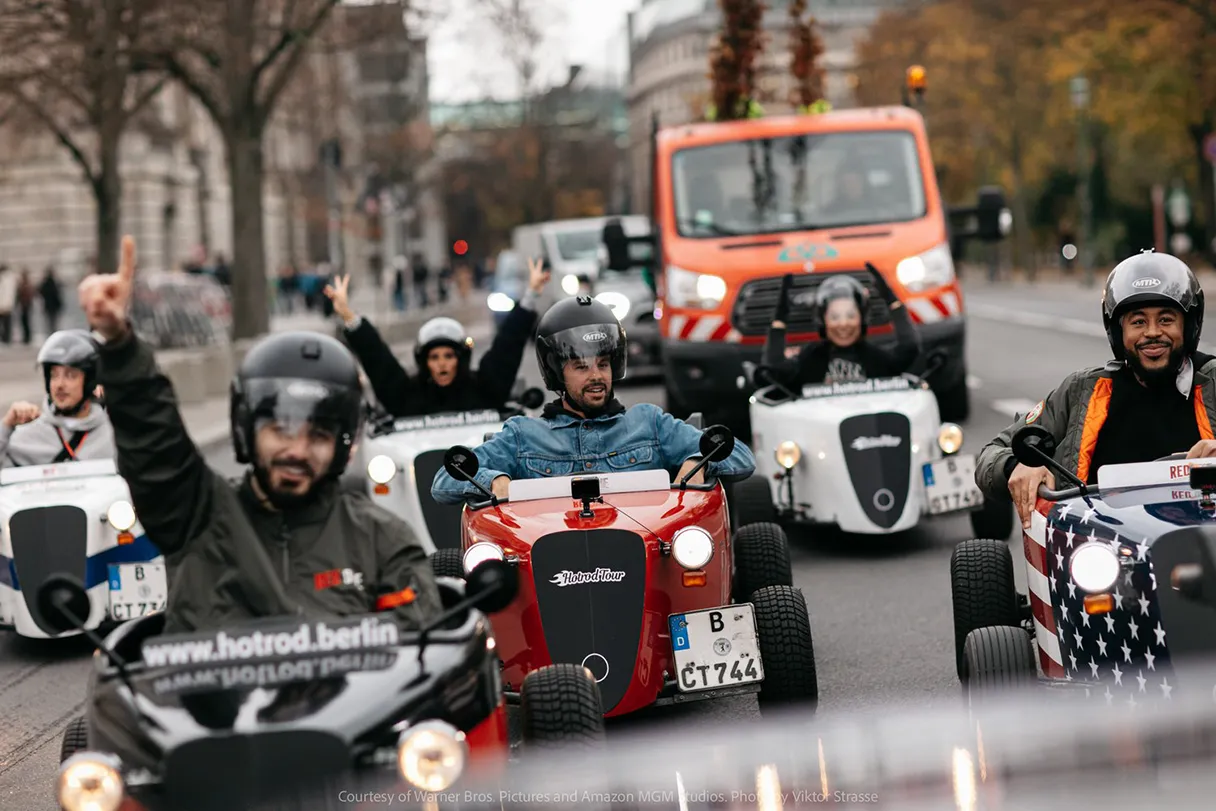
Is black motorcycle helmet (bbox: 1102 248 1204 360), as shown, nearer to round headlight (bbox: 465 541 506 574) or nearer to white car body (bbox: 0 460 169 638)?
round headlight (bbox: 465 541 506 574)

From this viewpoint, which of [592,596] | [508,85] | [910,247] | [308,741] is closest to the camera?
[308,741]

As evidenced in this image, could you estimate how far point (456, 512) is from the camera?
33.2 ft

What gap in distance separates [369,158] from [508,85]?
36.5ft

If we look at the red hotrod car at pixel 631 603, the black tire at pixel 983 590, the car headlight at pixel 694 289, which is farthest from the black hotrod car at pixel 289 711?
the car headlight at pixel 694 289

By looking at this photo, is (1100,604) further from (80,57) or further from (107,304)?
(80,57)

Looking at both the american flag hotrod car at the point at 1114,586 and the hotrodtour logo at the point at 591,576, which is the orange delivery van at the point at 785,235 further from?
the american flag hotrod car at the point at 1114,586

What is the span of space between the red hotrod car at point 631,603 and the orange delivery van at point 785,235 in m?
10.1

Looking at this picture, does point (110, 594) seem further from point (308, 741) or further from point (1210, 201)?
point (1210, 201)

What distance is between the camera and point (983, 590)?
695cm

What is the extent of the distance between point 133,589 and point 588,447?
3085mm

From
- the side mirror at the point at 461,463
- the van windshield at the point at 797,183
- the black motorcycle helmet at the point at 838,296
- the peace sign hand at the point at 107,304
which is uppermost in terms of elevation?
the van windshield at the point at 797,183

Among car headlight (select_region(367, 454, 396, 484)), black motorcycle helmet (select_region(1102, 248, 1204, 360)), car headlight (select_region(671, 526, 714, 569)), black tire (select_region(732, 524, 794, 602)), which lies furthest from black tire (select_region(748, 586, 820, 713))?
car headlight (select_region(367, 454, 396, 484))

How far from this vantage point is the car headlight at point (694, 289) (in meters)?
17.5

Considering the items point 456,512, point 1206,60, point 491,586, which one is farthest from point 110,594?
point 1206,60
